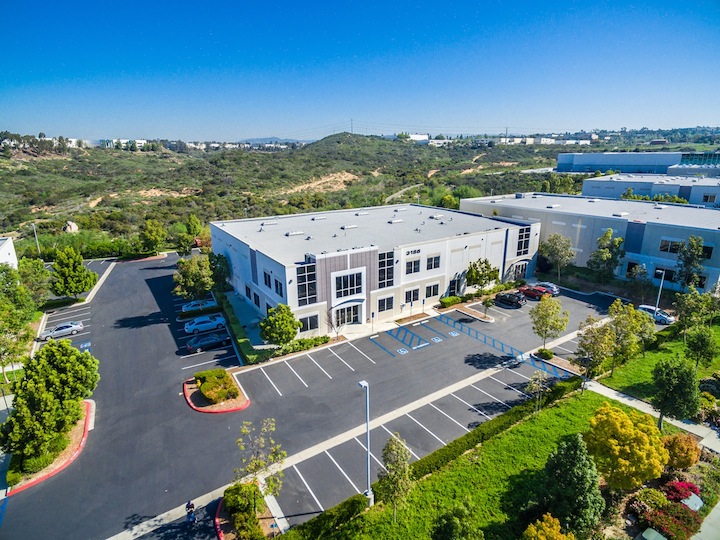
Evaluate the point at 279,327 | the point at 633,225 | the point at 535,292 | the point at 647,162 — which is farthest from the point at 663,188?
the point at 279,327

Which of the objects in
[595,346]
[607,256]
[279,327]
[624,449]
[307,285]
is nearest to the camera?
[624,449]

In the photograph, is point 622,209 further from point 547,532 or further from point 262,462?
point 262,462

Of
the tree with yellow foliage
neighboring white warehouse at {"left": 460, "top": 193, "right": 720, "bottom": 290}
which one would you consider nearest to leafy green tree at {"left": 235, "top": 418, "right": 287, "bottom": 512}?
the tree with yellow foliage

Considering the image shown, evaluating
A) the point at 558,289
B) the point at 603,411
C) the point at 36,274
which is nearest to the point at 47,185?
the point at 36,274

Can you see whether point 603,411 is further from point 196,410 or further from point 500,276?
point 500,276

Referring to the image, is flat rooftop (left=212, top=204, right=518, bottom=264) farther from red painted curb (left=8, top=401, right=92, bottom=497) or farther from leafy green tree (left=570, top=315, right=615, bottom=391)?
leafy green tree (left=570, top=315, right=615, bottom=391)

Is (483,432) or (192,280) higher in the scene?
(192,280)
